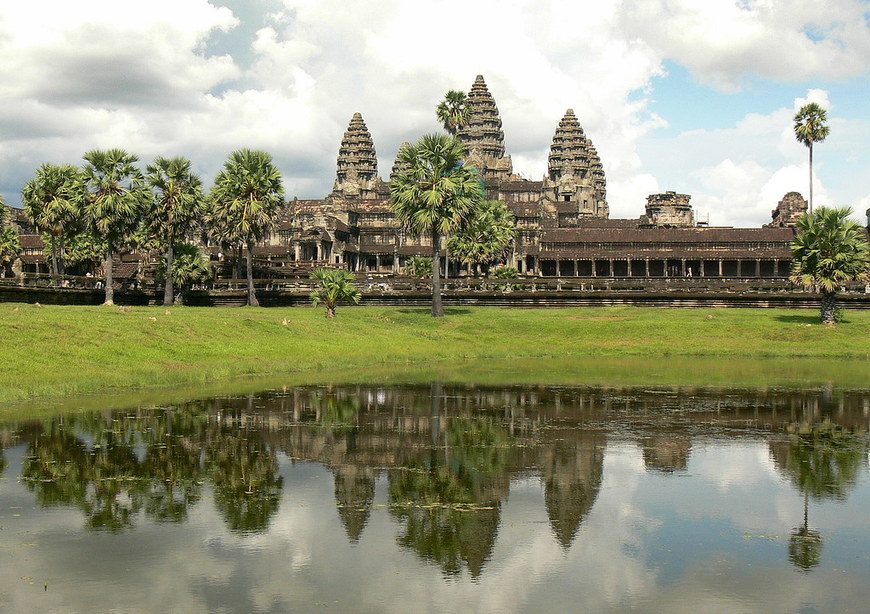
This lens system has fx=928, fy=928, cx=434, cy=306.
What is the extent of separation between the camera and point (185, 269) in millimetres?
76875

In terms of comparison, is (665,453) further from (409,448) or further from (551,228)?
(551,228)

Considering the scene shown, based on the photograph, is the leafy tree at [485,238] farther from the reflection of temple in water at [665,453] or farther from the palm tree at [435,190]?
the reflection of temple in water at [665,453]

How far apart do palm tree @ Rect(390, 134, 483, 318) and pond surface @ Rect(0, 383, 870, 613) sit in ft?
126

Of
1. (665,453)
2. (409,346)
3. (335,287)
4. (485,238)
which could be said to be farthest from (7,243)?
(665,453)

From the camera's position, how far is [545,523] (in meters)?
13.6

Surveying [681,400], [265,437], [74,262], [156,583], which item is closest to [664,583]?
[156,583]

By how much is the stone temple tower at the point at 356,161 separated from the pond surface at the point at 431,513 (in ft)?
519

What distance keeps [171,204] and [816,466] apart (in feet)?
200

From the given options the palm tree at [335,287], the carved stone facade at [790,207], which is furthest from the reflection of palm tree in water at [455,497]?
the carved stone facade at [790,207]

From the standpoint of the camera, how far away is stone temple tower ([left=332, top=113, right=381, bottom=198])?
181125 millimetres

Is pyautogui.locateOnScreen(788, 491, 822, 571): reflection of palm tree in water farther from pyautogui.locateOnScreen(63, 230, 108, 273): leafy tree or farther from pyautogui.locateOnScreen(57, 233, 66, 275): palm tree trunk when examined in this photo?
pyautogui.locateOnScreen(63, 230, 108, 273): leafy tree

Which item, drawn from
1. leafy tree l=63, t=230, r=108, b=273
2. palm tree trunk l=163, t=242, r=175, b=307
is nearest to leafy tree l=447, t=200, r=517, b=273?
palm tree trunk l=163, t=242, r=175, b=307

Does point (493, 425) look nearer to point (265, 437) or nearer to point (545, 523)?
point (265, 437)

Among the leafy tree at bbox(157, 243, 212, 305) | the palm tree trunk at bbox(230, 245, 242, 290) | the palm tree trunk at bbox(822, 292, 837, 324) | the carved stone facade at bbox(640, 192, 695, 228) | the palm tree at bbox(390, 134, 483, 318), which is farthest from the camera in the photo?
the carved stone facade at bbox(640, 192, 695, 228)
